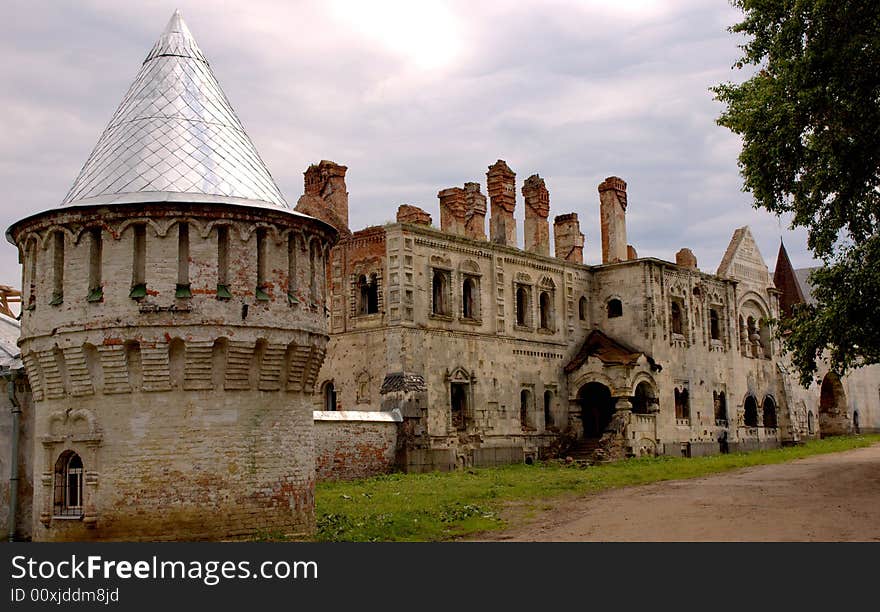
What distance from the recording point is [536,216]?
36562mm

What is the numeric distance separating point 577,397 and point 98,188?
24.1m

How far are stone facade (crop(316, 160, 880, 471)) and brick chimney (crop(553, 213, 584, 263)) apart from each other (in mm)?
65

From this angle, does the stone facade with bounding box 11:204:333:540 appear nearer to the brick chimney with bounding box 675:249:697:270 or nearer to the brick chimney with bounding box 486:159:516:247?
the brick chimney with bounding box 486:159:516:247

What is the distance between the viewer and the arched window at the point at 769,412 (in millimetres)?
43112

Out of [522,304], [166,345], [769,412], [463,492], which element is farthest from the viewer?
[769,412]

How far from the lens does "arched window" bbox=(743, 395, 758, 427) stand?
42000 mm

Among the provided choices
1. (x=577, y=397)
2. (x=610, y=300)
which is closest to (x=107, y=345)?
(x=577, y=397)

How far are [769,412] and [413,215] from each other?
21.3m

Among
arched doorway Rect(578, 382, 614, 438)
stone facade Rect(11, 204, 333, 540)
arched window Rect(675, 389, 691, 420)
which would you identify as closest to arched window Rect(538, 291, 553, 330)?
arched doorway Rect(578, 382, 614, 438)

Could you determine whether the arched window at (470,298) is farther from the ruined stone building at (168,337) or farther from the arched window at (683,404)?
the ruined stone building at (168,337)

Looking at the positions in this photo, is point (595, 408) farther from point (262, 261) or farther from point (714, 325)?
point (262, 261)

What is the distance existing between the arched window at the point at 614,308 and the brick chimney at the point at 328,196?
Answer: 37.9ft

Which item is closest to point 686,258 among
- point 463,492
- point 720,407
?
point 720,407

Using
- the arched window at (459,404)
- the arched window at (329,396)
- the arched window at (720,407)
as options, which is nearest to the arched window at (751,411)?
the arched window at (720,407)
